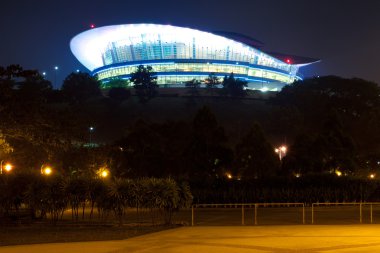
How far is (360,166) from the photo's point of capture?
5812 cm

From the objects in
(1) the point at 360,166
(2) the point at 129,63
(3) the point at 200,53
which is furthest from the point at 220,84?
(1) the point at 360,166

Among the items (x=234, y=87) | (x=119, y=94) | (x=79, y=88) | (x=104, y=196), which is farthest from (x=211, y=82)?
(x=104, y=196)

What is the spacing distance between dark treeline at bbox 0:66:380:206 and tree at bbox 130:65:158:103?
25.4ft

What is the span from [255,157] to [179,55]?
87.1 metres

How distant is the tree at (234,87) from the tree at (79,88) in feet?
88.4

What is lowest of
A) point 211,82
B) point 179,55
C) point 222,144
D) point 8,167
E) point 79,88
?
point 8,167

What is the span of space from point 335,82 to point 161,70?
47110 mm

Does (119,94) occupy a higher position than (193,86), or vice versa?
→ (193,86)

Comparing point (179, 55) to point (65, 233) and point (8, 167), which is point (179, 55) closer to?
point (8, 167)

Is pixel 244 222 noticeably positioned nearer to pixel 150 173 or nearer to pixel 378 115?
pixel 150 173

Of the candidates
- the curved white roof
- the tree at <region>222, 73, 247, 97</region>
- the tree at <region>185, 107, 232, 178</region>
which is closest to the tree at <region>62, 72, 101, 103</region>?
the tree at <region>222, 73, 247, 97</region>

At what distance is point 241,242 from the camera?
695 inches

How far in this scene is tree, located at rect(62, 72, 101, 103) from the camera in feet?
368

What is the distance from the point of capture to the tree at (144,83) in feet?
364
